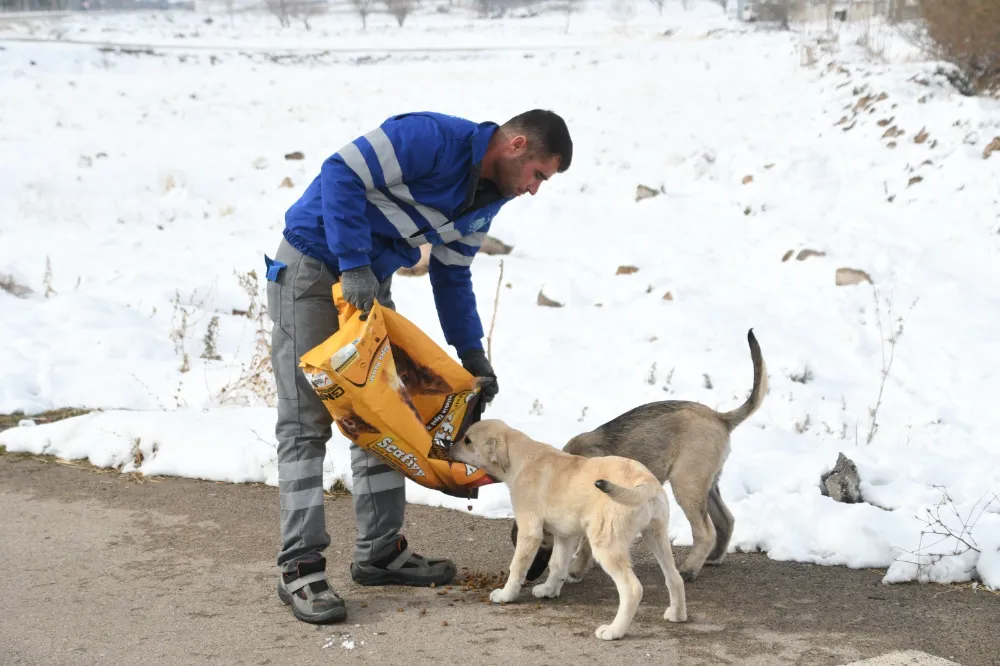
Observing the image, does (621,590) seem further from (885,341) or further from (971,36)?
(971,36)

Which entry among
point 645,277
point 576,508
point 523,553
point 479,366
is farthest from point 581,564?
point 645,277

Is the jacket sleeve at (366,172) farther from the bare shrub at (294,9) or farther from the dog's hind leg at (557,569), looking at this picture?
the bare shrub at (294,9)

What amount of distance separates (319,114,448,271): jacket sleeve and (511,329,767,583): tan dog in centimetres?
161

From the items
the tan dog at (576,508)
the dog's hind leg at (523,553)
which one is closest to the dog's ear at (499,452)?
the tan dog at (576,508)

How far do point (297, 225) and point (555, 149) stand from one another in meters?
1.20

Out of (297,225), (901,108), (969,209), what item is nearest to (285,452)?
(297,225)

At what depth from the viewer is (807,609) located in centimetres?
440

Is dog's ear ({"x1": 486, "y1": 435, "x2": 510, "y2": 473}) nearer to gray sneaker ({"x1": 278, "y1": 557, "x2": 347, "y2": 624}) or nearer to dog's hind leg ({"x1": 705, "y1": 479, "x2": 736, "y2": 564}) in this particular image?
gray sneaker ({"x1": 278, "y1": 557, "x2": 347, "y2": 624})

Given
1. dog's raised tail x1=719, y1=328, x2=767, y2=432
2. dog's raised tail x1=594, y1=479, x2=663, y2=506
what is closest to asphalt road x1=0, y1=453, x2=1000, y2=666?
dog's raised tail x1=594, y1=479, x2=663, y2=506

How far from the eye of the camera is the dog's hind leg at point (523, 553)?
4.43 meters

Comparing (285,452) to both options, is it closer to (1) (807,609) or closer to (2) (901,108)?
(1) (807,609)

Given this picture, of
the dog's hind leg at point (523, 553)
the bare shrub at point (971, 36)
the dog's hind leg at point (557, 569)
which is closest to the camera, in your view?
the dog's hind leg at point (523, 553)

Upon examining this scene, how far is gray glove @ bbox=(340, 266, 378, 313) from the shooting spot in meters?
4.20

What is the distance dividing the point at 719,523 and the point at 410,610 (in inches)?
66.0
